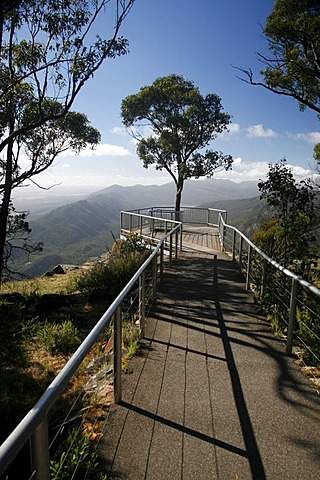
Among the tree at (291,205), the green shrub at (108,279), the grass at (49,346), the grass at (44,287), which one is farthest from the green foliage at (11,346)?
the tree at (291,205)

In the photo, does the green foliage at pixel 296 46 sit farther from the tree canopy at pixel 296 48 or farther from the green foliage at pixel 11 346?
the green foliage at pixel 11 346

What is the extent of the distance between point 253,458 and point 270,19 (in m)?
14.1

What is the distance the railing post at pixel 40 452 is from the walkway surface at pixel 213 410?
2.81ft

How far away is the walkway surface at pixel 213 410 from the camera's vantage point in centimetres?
212

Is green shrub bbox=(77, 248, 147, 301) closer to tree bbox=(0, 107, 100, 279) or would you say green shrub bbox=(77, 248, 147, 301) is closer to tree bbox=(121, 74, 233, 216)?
tree bbox=(0, 107, 100, 279)

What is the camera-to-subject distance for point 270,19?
11.9 metres

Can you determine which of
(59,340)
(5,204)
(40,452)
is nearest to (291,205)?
(59,340)

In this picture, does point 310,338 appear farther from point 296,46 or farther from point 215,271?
point 296,46

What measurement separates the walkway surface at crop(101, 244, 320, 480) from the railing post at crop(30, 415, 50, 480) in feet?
2.81

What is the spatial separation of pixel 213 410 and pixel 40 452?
1777 mm

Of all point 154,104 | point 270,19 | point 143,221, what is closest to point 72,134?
point 143,221

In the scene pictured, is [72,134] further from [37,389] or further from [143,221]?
[37,389]

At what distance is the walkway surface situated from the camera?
6.97ft

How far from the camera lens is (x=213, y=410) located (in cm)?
271
